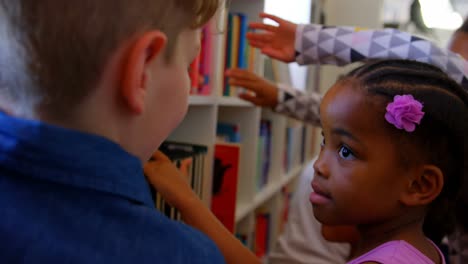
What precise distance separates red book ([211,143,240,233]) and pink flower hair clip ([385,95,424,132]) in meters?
0.76

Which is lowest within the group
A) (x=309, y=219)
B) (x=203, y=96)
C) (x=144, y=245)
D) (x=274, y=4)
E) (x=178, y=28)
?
(x=309, y=219)

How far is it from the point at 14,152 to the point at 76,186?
0.23 feet

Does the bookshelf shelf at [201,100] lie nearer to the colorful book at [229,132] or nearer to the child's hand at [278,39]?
the child's hand at [278,39]

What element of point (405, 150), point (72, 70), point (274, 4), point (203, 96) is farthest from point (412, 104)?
point (274, 4)

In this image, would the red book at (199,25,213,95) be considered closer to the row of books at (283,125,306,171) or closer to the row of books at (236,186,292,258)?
the row of books at (236,186,292,258)

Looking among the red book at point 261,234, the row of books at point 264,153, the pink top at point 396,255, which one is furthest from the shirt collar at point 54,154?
the red book at point 261,234

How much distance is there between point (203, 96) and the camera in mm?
1356

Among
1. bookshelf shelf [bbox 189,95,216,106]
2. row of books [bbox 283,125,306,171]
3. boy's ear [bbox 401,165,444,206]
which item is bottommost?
row of books [bbox 283,125,306,171]

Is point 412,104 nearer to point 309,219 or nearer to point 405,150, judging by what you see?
point 405,150

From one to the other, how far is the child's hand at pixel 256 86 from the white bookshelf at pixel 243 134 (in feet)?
0.21

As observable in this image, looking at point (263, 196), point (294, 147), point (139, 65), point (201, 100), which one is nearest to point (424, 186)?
point (139, 65)

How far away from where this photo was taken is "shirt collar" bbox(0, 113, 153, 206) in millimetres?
452

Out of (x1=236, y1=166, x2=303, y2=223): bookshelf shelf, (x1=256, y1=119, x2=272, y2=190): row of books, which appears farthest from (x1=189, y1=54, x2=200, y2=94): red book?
(x1=256, y1=119, x2=272, y2=190): row of books

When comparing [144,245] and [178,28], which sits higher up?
[178,28]
